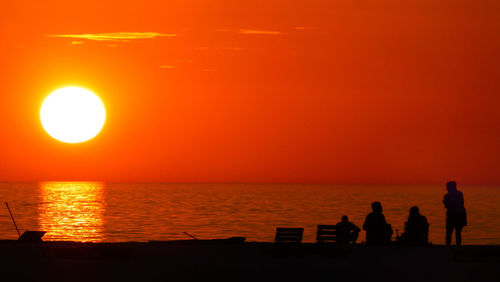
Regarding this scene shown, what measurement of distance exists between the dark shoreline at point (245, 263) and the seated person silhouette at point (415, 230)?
0.32 metres

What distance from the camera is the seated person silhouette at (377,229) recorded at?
24.2 meters

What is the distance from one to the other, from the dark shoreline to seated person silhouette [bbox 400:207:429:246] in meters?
0.32

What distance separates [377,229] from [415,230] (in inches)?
37.8

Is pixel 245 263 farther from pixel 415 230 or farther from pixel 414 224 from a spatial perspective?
pixel 415 230

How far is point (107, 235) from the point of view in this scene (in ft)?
208

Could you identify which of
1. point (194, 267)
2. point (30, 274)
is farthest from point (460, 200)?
point (30, 274)

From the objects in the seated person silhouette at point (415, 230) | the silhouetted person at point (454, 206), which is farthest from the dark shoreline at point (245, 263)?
the silhouetted person at point (454, 206)

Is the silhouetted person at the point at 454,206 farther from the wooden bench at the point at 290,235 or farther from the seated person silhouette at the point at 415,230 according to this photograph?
the wooden bench at the point at 290,235

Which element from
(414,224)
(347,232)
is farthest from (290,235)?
(414,224)

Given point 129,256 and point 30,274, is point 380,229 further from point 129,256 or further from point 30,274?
point 30,274

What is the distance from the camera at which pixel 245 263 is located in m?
21.1

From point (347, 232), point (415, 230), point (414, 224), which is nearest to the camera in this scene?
point (414, 224)

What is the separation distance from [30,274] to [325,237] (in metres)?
8.10

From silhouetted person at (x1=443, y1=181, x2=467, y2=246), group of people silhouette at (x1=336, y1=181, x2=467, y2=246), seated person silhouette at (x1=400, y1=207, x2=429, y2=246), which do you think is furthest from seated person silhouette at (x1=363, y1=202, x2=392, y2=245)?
silhouetted person at (x1=443, y1=181, x2=467, y2=246)
